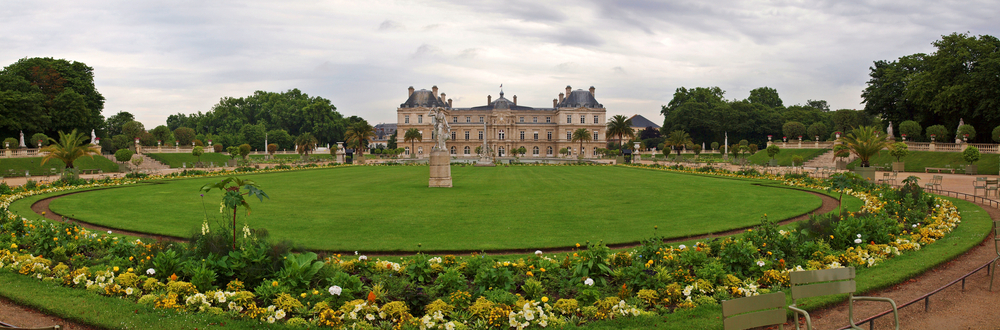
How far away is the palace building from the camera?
4085 inches

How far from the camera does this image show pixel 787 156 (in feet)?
184

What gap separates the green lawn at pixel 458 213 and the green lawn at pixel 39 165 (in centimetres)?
2424

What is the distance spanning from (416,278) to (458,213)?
7.16m

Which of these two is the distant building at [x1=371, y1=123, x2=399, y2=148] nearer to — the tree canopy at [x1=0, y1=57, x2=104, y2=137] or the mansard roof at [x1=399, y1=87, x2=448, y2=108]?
the mansard roof at [x1=399, y1=87, x2=448, y2=108]

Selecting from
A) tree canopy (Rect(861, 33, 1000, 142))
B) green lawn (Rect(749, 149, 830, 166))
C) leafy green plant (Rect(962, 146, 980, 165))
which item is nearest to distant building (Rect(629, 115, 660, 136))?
green lawn (Rect(749, 149, 830, 166))

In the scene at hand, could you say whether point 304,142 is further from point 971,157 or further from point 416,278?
point 416,278

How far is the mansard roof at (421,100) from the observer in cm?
10406

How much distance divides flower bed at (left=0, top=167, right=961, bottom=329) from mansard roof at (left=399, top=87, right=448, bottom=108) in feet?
316

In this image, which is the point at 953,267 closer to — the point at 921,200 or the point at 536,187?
the point at 921,200

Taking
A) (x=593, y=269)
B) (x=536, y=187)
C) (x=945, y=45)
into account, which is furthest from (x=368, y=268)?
(x=945, y=45)

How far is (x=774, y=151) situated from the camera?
49750 mm

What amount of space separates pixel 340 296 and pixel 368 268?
1533mm

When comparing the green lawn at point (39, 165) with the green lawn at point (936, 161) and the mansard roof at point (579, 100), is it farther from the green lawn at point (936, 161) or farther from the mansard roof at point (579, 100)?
the mansard roof at point (579, 100)

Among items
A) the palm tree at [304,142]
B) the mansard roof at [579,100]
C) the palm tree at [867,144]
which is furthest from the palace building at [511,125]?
the palm tree at [867,144]
